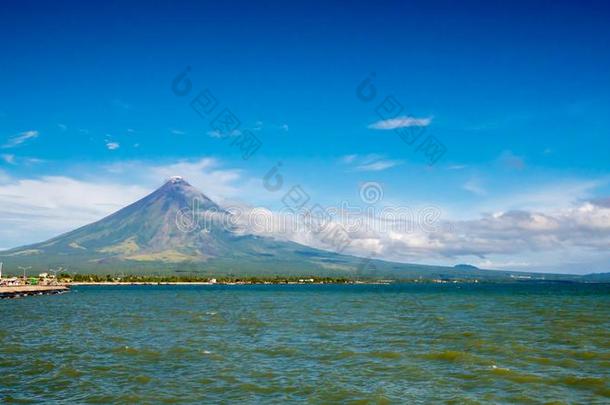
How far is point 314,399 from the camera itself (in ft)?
75.6

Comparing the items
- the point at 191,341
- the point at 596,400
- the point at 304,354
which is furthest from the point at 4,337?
the point at 596,400

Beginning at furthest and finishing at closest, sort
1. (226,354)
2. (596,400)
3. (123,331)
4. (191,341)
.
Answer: (123,331) < (191,341) < (226,354) < (596,400)

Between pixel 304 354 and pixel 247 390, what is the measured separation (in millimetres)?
10169

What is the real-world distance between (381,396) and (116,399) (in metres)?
11.2

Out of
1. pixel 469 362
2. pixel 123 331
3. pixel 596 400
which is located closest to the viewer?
pixel 596 400

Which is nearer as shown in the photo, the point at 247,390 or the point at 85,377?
the point at 247,390

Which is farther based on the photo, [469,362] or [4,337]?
[4,337]

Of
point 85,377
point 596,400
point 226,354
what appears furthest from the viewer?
point 226,354

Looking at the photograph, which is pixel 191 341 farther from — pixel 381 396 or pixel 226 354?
pixel 381 396

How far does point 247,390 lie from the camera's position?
24500 millimetres

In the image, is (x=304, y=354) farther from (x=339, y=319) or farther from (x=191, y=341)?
(x=339, y=319)

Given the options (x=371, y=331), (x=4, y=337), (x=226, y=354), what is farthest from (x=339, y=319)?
(x=4, y=337)

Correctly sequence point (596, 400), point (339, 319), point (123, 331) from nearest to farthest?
1. point (596, 400)
2. point (123, 331)
3. point (339, 319)

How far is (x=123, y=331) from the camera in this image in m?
47.2
